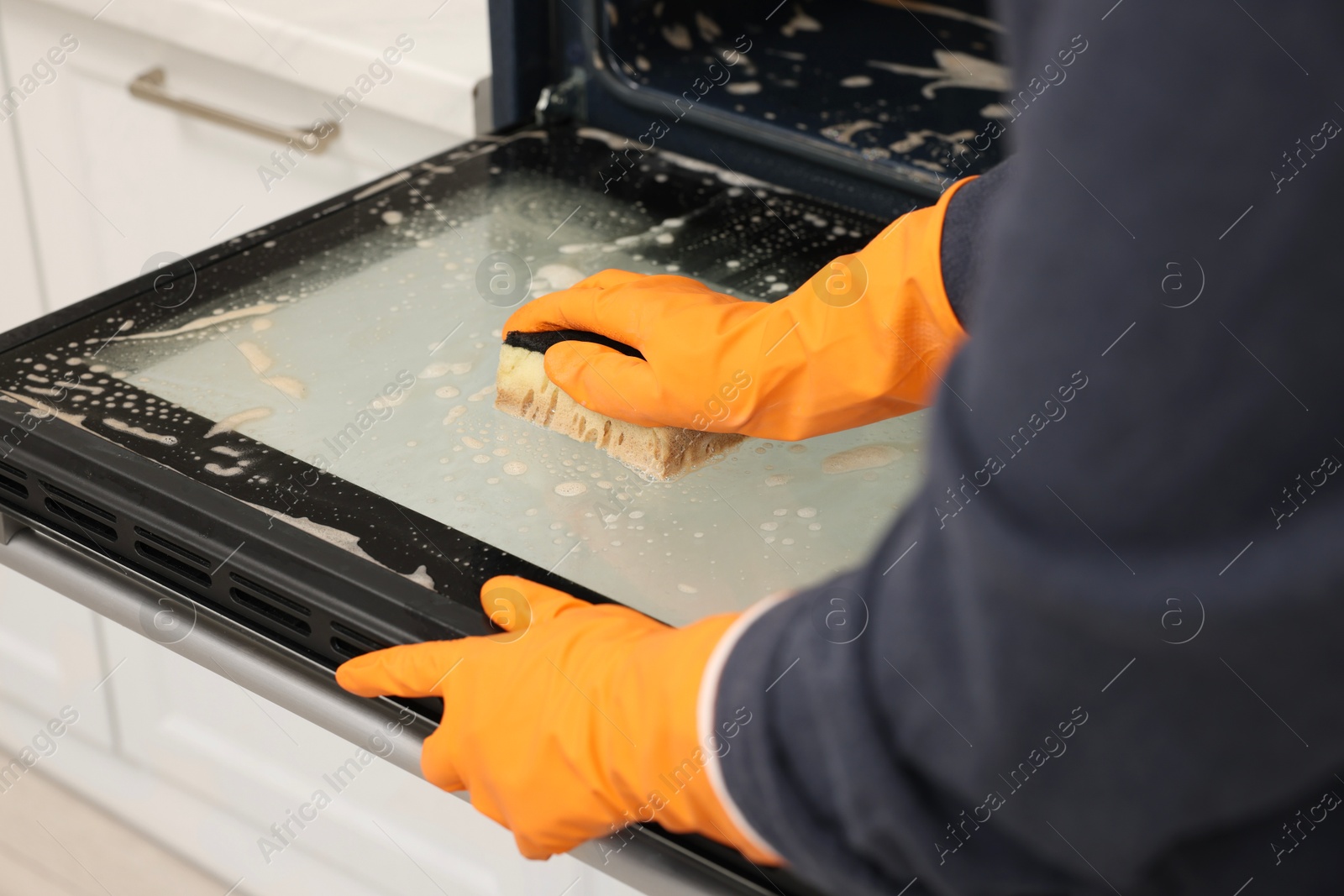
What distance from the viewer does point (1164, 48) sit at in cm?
34

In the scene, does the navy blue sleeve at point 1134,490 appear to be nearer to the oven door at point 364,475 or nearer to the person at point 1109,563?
the person at point 1109,563

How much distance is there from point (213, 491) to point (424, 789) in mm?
736

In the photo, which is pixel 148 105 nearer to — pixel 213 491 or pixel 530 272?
pixel 530 272

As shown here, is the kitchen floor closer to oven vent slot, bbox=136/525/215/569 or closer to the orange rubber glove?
oven vent slot, bbox=136/525/215/569

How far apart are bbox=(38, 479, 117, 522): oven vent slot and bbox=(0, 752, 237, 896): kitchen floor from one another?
1.12 meters

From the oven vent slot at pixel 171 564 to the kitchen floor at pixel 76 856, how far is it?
113cm

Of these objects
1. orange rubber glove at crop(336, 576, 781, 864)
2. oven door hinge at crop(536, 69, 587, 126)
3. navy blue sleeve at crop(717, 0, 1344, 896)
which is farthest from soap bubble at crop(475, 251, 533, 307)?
navy blue sleeve at crop(717, 0, 1344, 896)

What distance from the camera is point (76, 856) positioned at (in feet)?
5.86

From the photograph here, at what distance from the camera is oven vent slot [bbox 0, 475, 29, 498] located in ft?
2.67

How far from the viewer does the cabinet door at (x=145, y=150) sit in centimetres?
142

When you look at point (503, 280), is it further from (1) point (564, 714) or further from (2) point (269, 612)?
(1) point (564, 714)

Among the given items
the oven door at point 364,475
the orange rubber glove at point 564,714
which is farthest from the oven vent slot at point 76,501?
the orange rubber glove at point 564,714

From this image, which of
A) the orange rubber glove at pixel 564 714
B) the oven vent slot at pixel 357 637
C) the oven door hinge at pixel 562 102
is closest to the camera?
the orange rubber glove at pixel 564 714

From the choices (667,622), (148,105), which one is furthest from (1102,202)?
(148,105)
